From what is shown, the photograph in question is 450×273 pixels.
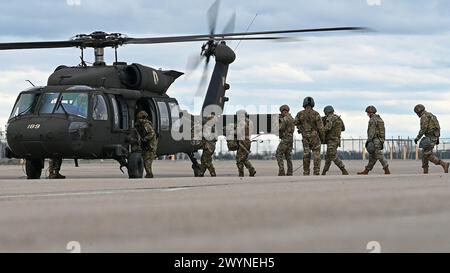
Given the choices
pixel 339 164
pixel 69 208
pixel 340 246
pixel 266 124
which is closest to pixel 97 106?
pixel 339 164

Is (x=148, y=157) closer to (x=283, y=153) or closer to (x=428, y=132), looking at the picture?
Result: (x=283, y=153)

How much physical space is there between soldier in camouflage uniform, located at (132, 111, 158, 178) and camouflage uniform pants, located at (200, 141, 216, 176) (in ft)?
5.01

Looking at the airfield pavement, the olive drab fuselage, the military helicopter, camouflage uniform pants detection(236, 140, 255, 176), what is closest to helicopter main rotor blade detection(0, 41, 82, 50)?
the military helicopter

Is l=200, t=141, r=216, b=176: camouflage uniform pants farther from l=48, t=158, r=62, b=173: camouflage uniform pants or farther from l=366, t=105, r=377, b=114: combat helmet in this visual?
l=366, t=105, r=377, b=114: combat helmet

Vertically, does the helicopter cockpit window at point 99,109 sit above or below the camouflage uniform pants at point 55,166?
above

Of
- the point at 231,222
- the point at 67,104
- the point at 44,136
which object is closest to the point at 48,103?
the point at 67,104

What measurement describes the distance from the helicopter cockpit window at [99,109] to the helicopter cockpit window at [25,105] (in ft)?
4.10

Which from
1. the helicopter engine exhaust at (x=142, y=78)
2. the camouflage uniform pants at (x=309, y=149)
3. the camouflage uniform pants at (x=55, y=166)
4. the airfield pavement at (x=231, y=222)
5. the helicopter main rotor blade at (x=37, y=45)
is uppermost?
the helicopter main rotor blade at (x=37, y=45)

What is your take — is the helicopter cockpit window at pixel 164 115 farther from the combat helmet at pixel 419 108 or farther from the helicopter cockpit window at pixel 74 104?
the combat helmet at pixel 419 108

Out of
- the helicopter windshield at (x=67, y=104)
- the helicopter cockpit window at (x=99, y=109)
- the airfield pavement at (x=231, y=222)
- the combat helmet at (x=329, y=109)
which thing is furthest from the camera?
the combat helmet at (x=329, y=109)

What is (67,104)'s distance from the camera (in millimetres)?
18516

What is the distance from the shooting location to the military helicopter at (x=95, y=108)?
18.0m

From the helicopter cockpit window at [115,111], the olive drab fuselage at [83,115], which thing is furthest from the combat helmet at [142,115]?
the helicopter cockpit window at [115,111]
